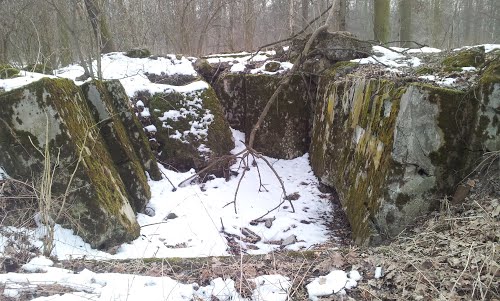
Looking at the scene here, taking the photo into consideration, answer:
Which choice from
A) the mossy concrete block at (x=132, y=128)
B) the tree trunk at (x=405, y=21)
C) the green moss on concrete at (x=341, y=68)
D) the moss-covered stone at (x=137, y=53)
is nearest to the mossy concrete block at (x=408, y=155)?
the green moss on concrete at (x=341, y=68)

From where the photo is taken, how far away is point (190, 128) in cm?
638

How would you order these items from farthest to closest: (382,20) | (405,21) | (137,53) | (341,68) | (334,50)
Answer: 1. (405,21)
2. (382,20)
3. (137,53)
4. (334,50)
5. (341,68)

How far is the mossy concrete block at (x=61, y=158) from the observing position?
358 cm

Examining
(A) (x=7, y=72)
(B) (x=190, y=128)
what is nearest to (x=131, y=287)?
(A) (x=7, y=72)

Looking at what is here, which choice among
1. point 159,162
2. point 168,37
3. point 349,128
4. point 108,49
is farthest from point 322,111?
point 168,37

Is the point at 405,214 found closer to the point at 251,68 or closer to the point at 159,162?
the point at 159,162

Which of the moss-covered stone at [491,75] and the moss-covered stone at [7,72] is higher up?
the moss-covered stone at [7,72]

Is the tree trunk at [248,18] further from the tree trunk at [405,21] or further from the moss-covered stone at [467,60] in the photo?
the moss-covered stone at [467,60]

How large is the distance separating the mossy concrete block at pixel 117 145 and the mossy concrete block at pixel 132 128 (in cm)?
34

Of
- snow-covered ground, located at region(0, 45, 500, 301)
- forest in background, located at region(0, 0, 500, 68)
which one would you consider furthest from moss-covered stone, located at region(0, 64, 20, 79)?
forest in background, located at region(0, 0, 500, 68)

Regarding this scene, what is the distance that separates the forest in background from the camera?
6.37 metres

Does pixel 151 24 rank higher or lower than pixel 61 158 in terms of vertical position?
higher

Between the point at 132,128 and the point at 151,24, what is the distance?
759cm

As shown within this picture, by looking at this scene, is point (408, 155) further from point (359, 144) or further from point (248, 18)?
point (248, 18)
